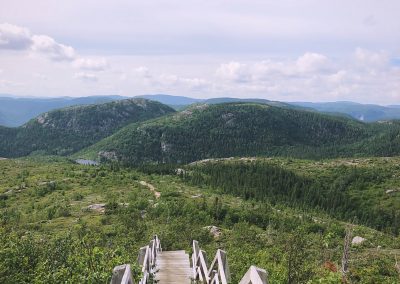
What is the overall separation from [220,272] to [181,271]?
272 inches

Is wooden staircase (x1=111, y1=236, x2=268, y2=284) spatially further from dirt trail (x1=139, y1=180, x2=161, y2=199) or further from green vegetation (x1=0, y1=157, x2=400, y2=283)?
dirt trail (x1=139, y1=180, x2=161, y2=199)

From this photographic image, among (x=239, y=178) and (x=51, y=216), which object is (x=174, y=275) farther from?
(x=239, y=178)

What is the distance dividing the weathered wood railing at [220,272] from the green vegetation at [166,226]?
325cm

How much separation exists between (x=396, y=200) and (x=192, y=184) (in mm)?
68505

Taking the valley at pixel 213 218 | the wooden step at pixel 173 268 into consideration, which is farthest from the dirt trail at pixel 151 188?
the wooden step at pixel 173 268

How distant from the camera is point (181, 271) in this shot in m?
21.8

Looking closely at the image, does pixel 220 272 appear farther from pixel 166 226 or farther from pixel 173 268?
pixel 166 226

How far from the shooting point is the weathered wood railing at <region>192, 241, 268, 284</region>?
31.5 feet

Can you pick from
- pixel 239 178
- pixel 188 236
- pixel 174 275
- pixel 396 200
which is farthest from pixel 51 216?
pixel 396 200

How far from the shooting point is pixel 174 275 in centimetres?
2067

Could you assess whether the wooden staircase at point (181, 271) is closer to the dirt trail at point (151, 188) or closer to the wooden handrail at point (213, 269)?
the wooden handrail at point (213, 269)

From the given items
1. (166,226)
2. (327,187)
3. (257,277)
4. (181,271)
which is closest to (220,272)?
(257,277)

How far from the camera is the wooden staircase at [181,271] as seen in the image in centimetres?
959

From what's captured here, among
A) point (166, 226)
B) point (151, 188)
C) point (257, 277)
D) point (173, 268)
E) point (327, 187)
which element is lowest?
point (327, 187)
